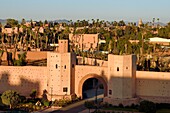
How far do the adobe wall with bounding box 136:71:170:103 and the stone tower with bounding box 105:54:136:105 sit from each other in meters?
0.48

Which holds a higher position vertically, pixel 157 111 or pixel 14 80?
pixel 14 80

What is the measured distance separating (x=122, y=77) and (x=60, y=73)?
174 inches

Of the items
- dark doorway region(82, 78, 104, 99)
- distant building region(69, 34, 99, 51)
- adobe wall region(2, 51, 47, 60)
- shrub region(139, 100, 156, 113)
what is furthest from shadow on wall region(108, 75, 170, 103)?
distant building region(69, 34, 99, 51)

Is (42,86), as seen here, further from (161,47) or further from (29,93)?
(161,47)

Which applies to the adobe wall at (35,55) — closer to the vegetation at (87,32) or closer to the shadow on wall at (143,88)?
the vegetation at (87,32)

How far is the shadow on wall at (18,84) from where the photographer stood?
2725cm

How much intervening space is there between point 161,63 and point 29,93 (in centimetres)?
1146

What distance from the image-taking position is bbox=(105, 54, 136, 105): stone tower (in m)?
24.0

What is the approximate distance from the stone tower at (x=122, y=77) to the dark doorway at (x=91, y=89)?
3.46 meters

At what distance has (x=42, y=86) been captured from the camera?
27031 mm

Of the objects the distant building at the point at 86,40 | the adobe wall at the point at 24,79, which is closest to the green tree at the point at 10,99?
the adobe wall at the point at 24,79

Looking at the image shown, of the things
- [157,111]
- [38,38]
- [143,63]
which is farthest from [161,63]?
[38,38]

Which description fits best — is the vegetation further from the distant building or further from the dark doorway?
the dark doorway

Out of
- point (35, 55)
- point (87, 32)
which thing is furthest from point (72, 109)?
point (87, 32)
